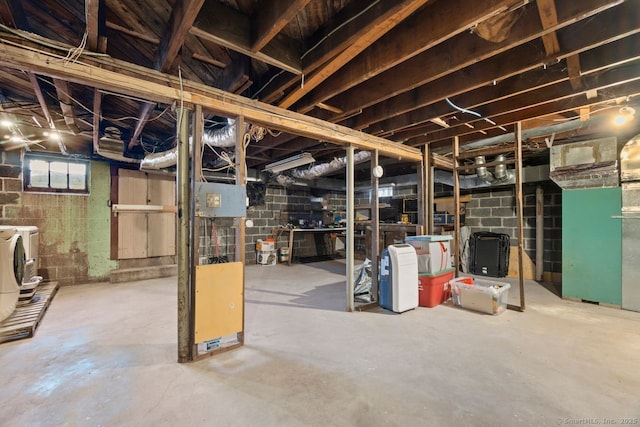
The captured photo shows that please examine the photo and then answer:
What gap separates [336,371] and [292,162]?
3.50 m

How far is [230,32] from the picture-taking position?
1756 mm

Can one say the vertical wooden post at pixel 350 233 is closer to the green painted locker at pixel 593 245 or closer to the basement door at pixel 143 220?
the green painted locker at pixel 593 245

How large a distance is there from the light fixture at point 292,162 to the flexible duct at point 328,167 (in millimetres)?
409

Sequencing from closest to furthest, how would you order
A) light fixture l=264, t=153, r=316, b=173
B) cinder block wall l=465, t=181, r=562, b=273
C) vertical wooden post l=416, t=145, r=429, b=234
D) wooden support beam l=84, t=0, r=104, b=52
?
wooden support beam l=84, t=0, r=104, b=52 < vertical wooden post l=416, t=145, r=429, b=234 < light fixture l=264, t=153, r=316, b=173 < cinder block wall l=465, t=181, r=562, b=273

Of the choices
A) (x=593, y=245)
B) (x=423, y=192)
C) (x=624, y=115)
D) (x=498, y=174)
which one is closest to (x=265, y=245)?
(x=423, y=192)

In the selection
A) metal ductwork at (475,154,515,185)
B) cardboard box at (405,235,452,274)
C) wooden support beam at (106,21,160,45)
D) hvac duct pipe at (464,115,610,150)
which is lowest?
cardboard box at (405,235,452,274)

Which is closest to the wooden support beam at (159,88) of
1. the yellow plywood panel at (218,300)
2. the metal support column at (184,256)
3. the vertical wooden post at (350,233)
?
the metal support column at (184,256)

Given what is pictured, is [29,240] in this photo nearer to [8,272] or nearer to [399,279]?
[8,272]

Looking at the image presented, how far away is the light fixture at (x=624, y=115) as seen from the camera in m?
2.81

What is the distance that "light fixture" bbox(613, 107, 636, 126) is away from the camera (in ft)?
9.21

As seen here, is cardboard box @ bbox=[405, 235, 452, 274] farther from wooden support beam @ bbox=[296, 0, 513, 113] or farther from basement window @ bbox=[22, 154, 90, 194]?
basement window @ bbox=[22, 154, 90, 194]

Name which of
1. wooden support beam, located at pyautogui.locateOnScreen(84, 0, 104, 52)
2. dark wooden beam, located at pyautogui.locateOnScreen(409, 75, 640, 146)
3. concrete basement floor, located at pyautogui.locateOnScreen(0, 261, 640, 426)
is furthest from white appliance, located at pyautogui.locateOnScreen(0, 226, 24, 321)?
dark wooden beam, located at pyautogui.locateOnScreen(409, 75, 640, 146)

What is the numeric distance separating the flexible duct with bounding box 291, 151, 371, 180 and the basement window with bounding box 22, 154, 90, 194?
3.67 metres

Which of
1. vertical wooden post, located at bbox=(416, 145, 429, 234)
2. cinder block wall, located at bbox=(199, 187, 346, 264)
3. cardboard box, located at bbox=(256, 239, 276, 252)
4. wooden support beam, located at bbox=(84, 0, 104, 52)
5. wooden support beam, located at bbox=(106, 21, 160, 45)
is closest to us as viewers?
wooden support beam, located at bbox=(84, 0, 104, 52)
